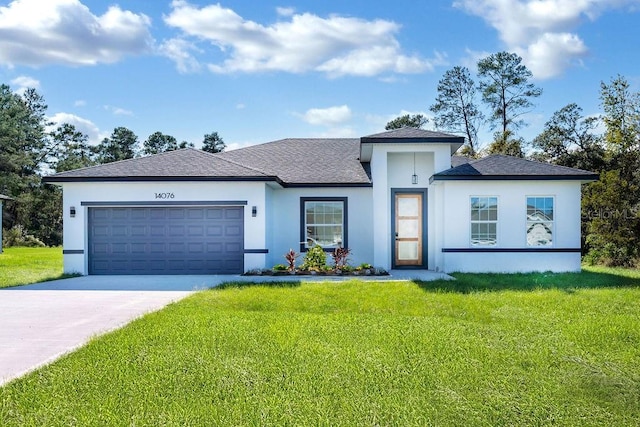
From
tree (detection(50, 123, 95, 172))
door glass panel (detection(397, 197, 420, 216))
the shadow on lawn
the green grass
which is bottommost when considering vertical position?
the green grass

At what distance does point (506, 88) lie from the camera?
112 ft

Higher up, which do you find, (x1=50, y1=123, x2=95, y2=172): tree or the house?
(x1=50, y1=123, x2=95, y2=172): tree

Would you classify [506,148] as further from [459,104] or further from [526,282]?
[526,282]

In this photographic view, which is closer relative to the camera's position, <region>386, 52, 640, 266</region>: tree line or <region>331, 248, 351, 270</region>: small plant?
<region>331, 248, 351, 270</region>: small plant

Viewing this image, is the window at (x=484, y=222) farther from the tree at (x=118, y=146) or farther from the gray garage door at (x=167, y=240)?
the tree at (x=118, y=146)

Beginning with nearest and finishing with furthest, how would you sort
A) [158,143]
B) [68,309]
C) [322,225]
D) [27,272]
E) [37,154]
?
[68,309]
[27,272]
[322,225]
[37,154]
[158,143]

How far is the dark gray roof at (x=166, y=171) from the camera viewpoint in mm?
14391

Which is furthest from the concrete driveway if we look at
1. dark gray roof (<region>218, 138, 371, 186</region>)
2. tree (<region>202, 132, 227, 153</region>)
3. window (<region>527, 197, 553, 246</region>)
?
tree (<region>202, 132, 227, 153</region>)

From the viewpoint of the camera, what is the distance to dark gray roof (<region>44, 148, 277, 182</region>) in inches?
567

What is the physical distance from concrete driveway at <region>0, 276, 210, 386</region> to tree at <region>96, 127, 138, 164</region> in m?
41.6

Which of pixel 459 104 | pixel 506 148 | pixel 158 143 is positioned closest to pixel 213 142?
pixel 158 143

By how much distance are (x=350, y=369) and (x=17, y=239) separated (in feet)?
112

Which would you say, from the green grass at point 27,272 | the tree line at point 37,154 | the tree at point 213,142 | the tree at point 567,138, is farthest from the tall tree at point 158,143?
the tree at point 567,138

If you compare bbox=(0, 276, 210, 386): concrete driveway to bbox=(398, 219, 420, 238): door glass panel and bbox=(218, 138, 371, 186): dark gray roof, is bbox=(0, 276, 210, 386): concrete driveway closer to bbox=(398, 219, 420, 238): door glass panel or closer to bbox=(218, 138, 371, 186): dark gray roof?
bbox=(218, 138, 371, 186): dark gray roof
